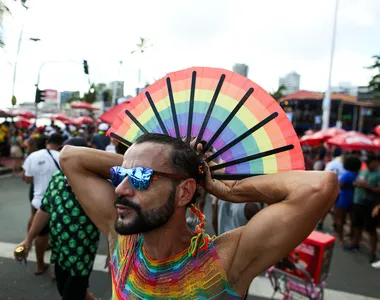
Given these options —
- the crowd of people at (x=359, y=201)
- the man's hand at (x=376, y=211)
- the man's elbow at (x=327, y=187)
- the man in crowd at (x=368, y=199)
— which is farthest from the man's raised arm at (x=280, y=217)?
the man in crowd at (x=368, y=199)

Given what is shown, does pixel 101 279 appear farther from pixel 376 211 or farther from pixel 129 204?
pixel 376 211

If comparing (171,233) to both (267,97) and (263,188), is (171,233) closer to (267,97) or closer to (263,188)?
(263,188)

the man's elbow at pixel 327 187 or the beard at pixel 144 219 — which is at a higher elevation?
the man's elbow at pixel 327 187

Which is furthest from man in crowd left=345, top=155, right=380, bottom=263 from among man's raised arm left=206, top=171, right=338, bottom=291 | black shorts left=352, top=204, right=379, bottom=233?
man's raised arm left=206, top=171, right=338, bottom=291

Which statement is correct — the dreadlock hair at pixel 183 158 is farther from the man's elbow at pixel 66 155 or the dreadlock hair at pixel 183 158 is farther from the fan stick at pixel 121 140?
the man's elbow at pixel 66 155

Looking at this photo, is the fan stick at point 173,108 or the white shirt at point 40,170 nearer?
the fan stick at point 173,108

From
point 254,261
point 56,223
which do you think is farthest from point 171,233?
point 56,223

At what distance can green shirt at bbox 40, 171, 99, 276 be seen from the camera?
294cm

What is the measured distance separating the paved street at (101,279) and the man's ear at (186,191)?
2984 millimetres

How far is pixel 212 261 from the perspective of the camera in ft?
4.57

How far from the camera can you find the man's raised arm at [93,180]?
1.69 m

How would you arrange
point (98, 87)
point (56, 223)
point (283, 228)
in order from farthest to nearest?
point (98, 87) → point (56, 223) → point (283, 228)

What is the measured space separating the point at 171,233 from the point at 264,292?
3079 mm

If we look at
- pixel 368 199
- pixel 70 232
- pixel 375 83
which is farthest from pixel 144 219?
pixel 375 83
